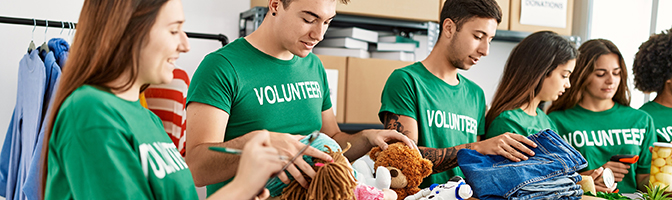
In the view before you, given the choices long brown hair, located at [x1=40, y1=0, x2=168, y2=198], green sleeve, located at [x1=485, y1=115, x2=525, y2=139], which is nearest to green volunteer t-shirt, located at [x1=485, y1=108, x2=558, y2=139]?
green sleeve, located at [x1=485, y1=115, x2=525, y2=139]

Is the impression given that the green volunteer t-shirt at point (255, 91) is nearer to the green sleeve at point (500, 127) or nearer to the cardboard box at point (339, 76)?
the green sleeve at point (500, 127)

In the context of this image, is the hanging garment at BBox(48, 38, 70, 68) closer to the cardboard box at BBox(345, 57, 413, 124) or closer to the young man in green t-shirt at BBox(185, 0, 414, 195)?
the young man in green t-shirt at BBox(185, 0, 414, 195)

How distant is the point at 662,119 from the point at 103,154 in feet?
7.58

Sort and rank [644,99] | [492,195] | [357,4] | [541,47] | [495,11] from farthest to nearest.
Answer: [644,99] → [357,4] → [541,47] → [495,11] → [492,195]

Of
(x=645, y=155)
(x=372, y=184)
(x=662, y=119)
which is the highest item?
(x=372, y=184)

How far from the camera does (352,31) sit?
226 cm

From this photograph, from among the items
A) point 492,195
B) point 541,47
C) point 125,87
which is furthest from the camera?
point 541,47

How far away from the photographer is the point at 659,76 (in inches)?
88.3

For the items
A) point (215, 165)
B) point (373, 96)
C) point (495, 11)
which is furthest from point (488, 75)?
point (215, 165)

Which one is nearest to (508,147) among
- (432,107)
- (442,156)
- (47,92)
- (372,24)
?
(442,156)

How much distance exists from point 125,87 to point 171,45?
90mm

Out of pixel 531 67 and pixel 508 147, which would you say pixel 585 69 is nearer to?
pixel 531 67

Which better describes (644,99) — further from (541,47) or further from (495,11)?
(495,11)

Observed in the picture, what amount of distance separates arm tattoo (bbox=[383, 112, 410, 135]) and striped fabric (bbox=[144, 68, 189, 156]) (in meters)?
0.87
